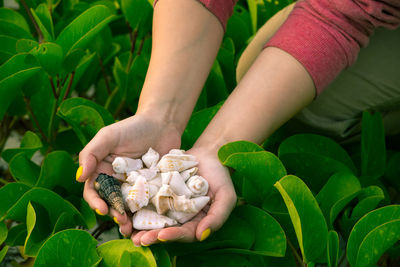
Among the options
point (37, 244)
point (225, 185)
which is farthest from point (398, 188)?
point (37, 244)

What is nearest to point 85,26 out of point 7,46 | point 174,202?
point 7,46

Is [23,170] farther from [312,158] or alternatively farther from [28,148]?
[312,158]

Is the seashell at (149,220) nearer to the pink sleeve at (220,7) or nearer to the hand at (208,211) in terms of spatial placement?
the hand at (208,211)

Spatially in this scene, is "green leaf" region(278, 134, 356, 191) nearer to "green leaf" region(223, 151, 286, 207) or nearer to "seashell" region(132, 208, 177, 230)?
"green leaf" region(223, 151, 286, 207)

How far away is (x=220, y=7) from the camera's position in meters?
0.98

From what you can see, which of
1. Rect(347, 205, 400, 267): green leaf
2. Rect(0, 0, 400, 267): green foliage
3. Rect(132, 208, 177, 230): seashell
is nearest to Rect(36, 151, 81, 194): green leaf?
Rect(0, 0, 400, 267): green foliage

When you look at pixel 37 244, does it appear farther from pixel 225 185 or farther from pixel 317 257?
pixel 317 257

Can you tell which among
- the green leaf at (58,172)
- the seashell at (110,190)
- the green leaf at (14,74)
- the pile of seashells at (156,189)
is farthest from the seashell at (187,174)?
the green leaf at (14,74)

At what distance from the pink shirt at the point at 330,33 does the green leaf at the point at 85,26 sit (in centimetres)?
36

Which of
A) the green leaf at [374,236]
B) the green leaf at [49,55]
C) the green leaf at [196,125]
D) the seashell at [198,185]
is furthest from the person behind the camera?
the green leaf at [196,125]

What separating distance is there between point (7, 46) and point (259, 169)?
2.16 ft

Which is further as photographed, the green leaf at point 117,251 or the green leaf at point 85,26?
the green leaf at point 85,26

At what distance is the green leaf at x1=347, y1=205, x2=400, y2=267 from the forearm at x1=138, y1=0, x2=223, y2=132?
1.32 feet

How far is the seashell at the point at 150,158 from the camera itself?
2.73 feet
